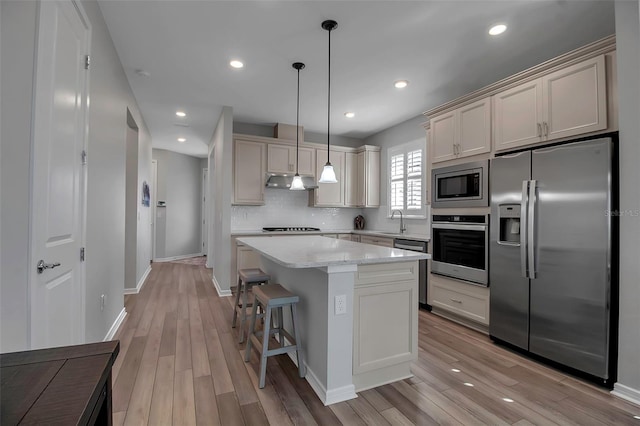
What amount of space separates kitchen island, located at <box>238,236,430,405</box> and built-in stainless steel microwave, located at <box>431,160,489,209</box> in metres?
1.37

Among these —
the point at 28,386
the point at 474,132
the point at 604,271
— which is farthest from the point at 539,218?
the point at 28,386

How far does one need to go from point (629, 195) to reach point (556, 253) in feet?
1.96

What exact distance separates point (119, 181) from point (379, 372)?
10.5ft

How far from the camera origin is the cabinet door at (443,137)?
136 inches

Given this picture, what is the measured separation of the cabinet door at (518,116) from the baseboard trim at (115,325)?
414 cm

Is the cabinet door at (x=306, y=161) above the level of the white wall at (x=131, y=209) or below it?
above

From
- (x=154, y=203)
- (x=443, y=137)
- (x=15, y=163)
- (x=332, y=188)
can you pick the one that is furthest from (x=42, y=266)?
(x=154, y=203)

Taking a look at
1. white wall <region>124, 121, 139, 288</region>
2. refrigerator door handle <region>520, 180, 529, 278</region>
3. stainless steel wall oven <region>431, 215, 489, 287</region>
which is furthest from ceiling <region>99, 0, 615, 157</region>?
stainless steel wall oven <region>431, 215, 489, 287</region>

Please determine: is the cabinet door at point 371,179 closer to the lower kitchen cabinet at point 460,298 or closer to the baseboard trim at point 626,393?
the lower kitchen cabinet at point 460,298

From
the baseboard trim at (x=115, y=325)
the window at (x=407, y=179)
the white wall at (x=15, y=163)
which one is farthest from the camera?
the window at (x=407, y=179)

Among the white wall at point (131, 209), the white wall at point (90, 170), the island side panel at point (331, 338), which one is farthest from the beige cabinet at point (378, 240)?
the white wall at point (131, 209)

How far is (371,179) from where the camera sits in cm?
560

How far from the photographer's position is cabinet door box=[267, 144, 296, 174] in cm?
498

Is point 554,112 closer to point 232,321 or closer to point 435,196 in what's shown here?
point 435,196
